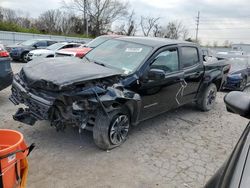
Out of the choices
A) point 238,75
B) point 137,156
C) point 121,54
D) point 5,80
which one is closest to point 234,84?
point 238,75

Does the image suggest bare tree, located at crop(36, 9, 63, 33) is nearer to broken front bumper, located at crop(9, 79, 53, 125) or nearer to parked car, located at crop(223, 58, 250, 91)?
parked car, located at crop(223, 58, 250, 91)

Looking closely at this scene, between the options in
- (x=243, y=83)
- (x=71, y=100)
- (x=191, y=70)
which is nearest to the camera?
(x=71, y=100)

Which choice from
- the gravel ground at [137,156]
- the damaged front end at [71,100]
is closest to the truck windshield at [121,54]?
the damaged front end at [71,100]

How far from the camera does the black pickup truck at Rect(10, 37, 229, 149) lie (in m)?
3.75

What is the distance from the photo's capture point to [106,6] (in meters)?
47.7

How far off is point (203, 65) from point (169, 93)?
5.28ft

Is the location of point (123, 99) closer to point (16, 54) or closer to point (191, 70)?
point (191, 70)

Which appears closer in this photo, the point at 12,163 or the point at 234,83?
the point at 12,163

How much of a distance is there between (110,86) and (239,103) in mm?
2261

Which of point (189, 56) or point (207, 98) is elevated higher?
point (189, 56)

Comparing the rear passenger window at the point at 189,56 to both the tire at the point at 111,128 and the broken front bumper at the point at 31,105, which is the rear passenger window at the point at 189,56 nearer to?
the tire at the point at 111,128

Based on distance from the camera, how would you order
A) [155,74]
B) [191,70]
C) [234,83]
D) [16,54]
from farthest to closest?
[16,54] < [234,83] < [191,70] < [155,74]

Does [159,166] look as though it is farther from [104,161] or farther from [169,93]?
[169,93]

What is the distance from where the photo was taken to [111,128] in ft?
13.3
